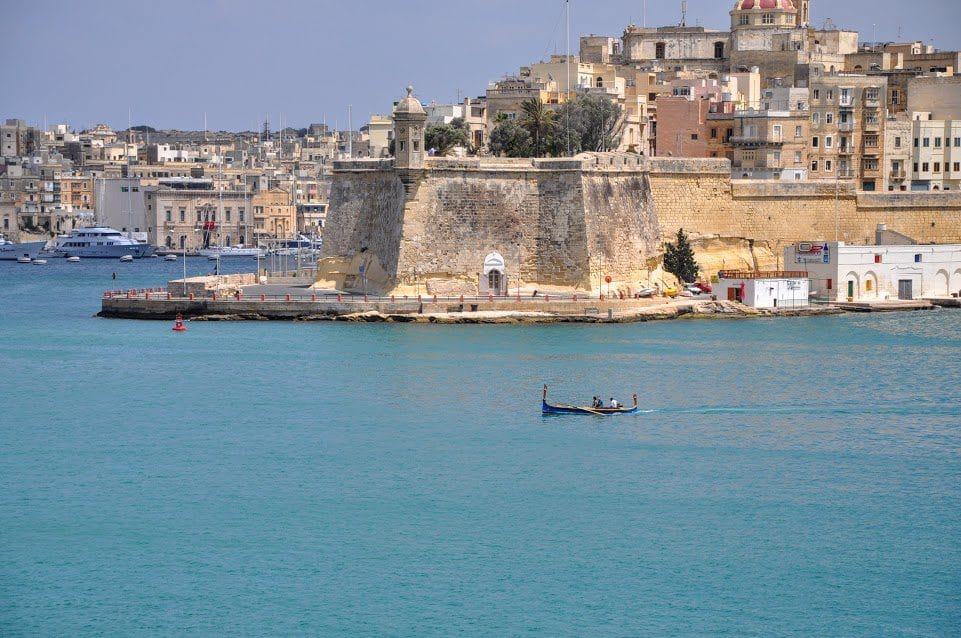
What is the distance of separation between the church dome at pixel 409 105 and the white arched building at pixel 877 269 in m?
10.9

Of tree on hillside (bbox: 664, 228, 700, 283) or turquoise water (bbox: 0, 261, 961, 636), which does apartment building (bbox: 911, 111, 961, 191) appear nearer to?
tree on hillside (bbox: 664, 228, 700, 283)

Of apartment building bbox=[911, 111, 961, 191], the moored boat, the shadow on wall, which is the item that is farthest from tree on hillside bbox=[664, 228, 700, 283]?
the moored boat

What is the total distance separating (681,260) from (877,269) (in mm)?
5101

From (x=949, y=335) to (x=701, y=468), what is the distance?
1506 centimetres

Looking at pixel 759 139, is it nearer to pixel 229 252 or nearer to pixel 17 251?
pixel 229 252

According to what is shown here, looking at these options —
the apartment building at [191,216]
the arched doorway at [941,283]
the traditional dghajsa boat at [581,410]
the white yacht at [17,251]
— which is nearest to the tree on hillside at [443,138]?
the arched doorway at [941,283]

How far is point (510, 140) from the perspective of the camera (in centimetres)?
4484

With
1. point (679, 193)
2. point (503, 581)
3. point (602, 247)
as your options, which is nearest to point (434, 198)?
point (602, 247)

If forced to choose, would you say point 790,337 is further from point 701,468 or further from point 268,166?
point 268,166

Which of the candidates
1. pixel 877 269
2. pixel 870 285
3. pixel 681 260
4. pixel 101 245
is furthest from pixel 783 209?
pixel 101 245

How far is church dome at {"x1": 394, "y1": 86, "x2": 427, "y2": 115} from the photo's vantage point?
119 ft

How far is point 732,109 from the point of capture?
46750 mm

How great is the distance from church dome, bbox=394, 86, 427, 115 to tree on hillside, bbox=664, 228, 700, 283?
772 cm

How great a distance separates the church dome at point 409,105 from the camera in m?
36.3
